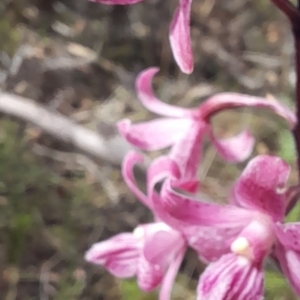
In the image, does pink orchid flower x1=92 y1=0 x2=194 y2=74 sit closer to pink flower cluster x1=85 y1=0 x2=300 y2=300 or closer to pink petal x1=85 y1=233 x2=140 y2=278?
pink flower cluster x1=85 y1=0 x2=300 y2=300

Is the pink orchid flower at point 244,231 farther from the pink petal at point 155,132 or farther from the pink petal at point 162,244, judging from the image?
the pink petal at point 155,132

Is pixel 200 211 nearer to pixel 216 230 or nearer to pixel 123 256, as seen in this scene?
pixel 216 230

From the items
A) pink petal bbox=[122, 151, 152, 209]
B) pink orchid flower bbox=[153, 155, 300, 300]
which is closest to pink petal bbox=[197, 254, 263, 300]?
pink orchid flower bbox=[153, 155, 300, 300]

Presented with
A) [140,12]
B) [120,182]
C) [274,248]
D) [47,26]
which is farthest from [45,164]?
[274,248]

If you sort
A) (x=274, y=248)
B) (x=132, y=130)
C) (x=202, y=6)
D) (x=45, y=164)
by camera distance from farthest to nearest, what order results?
(x=202, y=6) < (x=45, y=164) < (x=132, y=130) < (x=274, y=248)

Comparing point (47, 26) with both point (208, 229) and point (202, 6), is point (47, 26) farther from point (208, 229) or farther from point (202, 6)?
point (208, 229)

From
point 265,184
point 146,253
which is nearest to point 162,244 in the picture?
point 146,253
